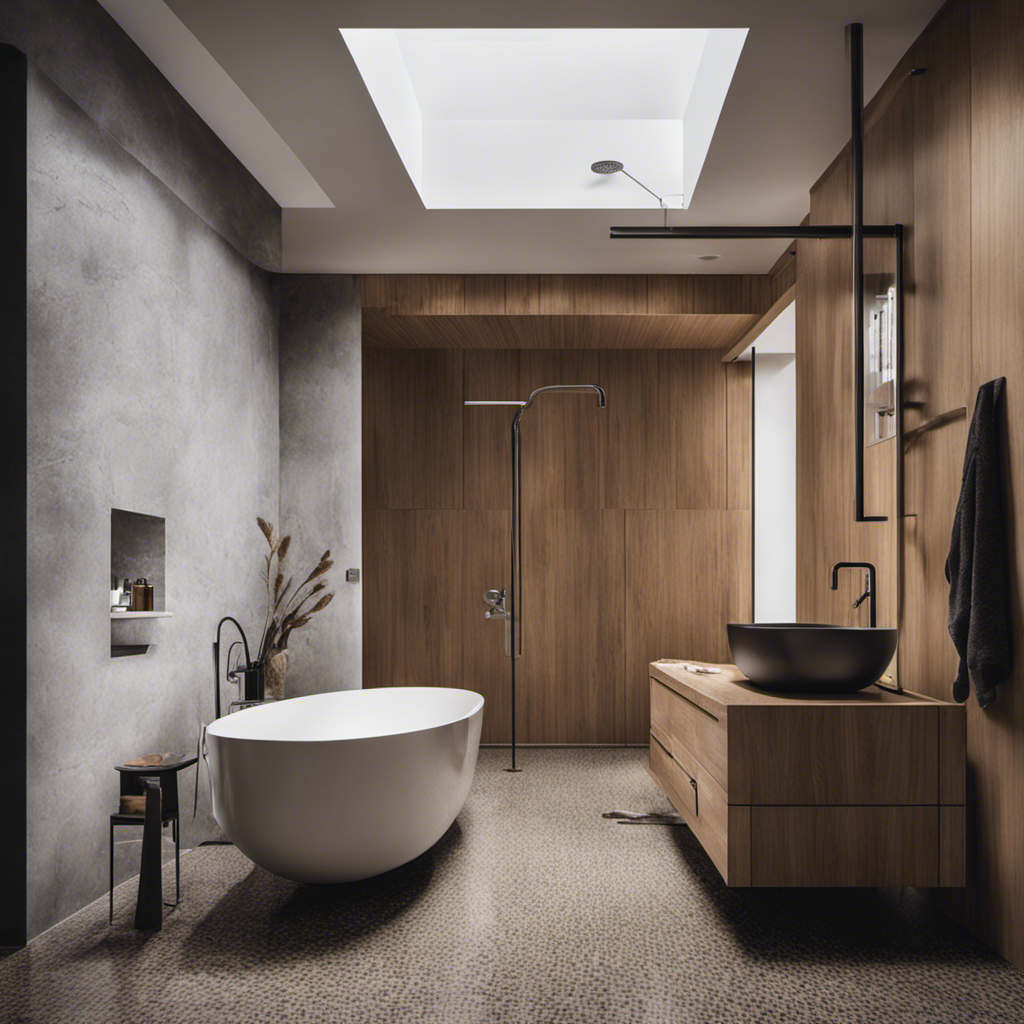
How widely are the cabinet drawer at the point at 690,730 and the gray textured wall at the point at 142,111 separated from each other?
2.63 meters

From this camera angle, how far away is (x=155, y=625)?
3.17m

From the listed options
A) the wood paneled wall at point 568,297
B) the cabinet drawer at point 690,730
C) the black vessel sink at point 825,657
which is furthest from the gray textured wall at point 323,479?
the black vessel sink at point 825,657

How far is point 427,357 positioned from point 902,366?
3290 mm

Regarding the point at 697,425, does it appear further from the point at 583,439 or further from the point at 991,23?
the point at 991,23

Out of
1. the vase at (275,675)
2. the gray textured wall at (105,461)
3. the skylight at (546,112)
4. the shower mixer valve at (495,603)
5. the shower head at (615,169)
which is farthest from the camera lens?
the shower mixer valve at (495,603)

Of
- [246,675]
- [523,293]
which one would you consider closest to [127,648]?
[246,675]

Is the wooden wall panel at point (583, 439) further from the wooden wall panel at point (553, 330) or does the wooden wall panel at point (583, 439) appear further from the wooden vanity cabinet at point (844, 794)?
the wooden vanity cabinet at point (844, 794)

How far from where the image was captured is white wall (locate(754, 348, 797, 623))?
5.40 m

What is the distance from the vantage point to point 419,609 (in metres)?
5.43

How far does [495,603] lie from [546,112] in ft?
8.68

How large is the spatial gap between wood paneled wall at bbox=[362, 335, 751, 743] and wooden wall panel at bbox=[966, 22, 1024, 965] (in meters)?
3.06

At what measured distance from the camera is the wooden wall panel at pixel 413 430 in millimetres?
5465

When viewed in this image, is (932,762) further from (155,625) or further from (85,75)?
(85,75)

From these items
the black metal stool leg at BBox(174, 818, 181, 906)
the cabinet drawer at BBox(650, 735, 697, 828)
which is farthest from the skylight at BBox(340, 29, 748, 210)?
the black metal stool leg at BBox(174, 818, 181, 906)
